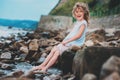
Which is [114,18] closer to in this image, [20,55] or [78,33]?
[20,55]

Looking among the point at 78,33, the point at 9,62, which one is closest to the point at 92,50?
the point at 78,33

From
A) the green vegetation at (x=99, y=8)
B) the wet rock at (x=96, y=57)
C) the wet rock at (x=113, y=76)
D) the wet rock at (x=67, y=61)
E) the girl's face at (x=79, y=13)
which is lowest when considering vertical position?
the green vegetation at (x=99, y=8)

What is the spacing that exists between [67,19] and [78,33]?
3377 centimetres

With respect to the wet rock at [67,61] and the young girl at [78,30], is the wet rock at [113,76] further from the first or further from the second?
the wet rock at [67,61]

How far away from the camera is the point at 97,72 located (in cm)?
Answer: 540

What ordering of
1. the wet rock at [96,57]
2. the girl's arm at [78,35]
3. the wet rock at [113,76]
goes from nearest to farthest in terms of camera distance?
1. the wet rock at [113,76]
2. the wet rock at [96,57]
3. the girl's arm at [78,35]

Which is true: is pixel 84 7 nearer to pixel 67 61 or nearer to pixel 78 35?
pixel 78 35

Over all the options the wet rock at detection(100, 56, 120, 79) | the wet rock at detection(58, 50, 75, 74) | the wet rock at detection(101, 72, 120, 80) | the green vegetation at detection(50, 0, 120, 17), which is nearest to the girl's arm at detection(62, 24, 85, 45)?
the wet rock at detection(58, 50, 75, 74)

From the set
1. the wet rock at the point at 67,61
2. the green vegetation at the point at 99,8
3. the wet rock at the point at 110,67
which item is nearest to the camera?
the wet rock at the point at 110,67

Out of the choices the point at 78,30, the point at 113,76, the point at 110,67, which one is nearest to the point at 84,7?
the point at 78,30

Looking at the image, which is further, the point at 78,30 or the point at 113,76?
the point at 78,30

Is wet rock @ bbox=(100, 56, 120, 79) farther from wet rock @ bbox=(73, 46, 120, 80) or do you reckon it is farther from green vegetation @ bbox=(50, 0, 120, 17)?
green vegetation @ bbox=(50, 0, 120, 17)

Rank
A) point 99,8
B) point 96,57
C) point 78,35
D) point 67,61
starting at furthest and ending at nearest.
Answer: point 99,8
point 67,61
point 78,35
point 96,57

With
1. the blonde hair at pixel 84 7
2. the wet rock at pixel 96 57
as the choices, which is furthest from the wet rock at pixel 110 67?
the blonde hair at pixel 84 7
